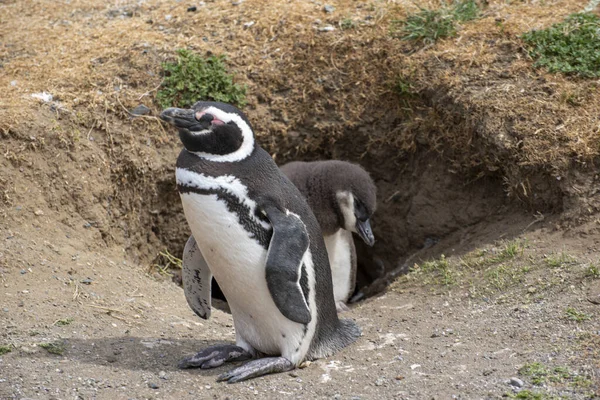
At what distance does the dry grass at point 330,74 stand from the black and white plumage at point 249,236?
2312 mm

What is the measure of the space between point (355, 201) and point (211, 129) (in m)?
2.24

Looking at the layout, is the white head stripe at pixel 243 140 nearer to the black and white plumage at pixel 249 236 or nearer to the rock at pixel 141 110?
the black and white plumage at pixel 249 236

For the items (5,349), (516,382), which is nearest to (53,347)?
(5,349)

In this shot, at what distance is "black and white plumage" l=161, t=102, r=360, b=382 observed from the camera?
4.08 meters

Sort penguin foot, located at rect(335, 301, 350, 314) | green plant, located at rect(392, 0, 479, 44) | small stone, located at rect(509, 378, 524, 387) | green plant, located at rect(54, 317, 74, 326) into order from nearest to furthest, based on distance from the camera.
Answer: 1. small stone, located at rect(509, 378, 524, 387)
2. green plant, located at rect(54, 317, 74, 326)
3. penguin foot, located at rect(335, 301, 350, 314)
4. green plant, located at rect(392, 0, 479, 44)

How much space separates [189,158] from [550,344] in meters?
2.12

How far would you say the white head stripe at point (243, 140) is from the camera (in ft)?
13.7

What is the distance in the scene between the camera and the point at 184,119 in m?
4.12

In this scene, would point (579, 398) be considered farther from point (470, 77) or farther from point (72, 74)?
point (72, 74)

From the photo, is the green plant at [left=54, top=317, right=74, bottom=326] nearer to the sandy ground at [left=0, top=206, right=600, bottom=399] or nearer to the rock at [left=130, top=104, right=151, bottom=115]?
the sandy ground at [left=0, top=206, right=600, bottom=399]

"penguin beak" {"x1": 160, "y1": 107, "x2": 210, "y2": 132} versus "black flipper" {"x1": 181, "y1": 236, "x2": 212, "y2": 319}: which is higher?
"penguin beak" {"x1": 160, "y1": 107, "x2": 210, "y2": 132}

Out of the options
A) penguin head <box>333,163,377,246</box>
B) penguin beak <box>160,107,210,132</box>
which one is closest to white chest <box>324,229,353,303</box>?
penguin head <box>333,163,377,246</box>

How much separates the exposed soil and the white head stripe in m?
1.13

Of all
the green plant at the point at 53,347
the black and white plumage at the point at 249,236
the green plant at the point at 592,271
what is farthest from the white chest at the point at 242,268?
the green plant at the point at 592,271
